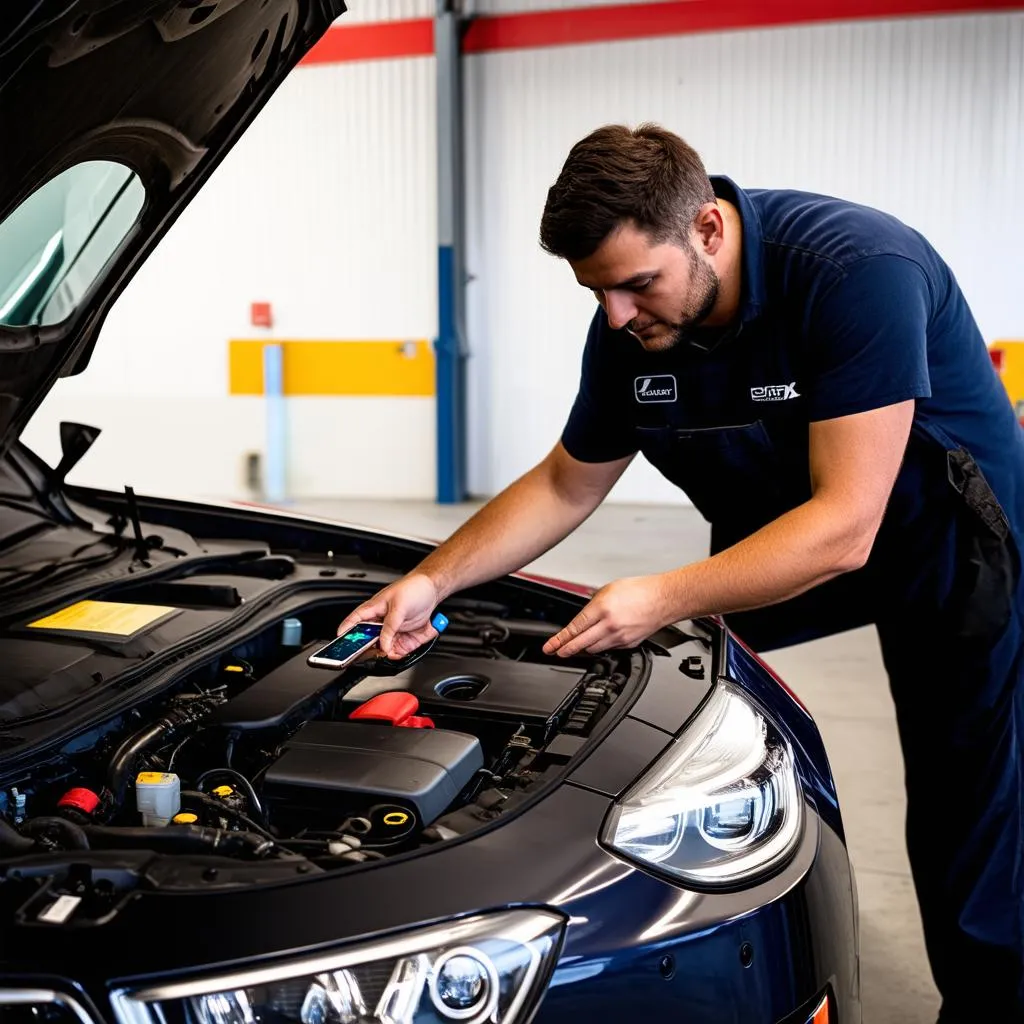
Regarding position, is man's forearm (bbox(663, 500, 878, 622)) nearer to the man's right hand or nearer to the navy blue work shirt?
the navy blue work shirt

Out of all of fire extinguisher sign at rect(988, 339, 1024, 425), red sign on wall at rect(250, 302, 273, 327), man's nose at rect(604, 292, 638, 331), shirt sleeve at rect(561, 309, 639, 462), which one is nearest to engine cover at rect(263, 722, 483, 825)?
man's nose at rect(604, 292, 638, 331)

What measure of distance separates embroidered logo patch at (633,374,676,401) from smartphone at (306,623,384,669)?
0.53 metres

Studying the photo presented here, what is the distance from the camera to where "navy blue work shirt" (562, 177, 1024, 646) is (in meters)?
1.55

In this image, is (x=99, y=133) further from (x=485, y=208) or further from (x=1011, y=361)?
(x=1011, y=361)

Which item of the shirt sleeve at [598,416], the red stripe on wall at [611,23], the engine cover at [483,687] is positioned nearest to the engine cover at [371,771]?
the engine cover at [483,687]

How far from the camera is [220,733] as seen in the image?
1384 millimetres

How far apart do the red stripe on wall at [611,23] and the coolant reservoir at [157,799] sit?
5.28m

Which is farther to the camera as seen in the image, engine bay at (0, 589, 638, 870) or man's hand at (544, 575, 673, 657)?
man's hand at (544, 575, 673, 657)

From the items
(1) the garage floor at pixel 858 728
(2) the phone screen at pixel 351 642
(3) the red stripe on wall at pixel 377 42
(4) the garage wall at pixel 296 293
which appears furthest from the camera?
(4) the garage wall at pixel 296 293

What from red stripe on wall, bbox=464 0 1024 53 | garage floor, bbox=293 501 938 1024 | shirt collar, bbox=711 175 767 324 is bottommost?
garage floor, bbox=293 501 938 1024

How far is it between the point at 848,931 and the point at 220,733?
2.53ft

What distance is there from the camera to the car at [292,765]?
957mm

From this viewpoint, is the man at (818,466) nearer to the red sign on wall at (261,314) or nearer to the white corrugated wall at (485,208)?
Answer: the white corrugated wall at (485,208)

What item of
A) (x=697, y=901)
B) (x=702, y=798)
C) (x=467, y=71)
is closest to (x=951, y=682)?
(x=702, y=798)
